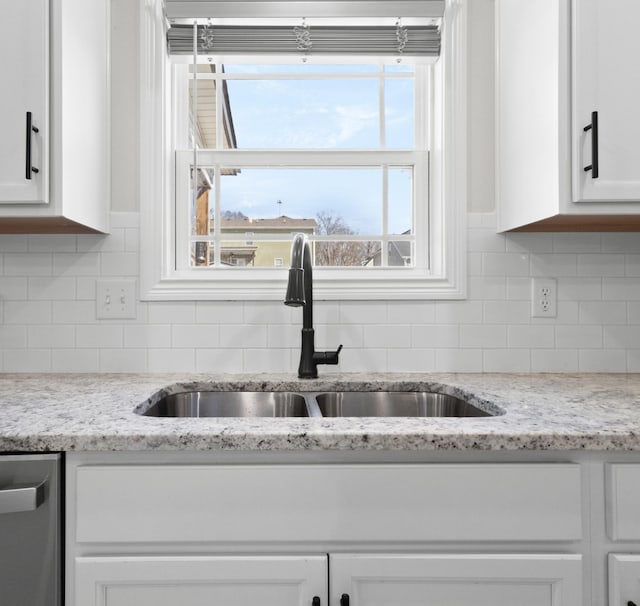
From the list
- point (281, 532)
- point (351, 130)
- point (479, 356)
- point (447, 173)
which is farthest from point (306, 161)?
point (281, 532)

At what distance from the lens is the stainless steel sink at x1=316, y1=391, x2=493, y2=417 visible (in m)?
1.41

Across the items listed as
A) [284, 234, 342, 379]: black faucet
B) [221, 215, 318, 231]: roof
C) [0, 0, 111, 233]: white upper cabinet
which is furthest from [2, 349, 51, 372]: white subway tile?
[284, 234, 342, 379]: black faucet

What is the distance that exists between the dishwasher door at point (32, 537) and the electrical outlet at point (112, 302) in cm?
77

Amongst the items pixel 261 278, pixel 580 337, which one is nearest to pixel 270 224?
pixel 261 278

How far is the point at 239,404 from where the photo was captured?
1436mm

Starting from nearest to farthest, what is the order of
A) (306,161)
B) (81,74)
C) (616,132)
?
(616,132) < (81,74) < (306,161)

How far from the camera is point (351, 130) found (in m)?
1.77

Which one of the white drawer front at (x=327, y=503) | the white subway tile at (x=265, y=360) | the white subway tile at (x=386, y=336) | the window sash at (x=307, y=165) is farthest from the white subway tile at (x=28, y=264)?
the white subway tile at (x=386, y=336)

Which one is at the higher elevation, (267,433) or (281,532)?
(267,433)

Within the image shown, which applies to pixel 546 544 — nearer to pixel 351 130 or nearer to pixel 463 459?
pixel 463 459

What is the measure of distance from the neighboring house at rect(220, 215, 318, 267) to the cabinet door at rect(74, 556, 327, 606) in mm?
1063

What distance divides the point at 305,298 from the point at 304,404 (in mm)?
309

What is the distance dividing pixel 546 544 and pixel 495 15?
5.19 ft

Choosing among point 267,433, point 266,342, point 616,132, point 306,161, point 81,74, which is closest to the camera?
point 267,433
